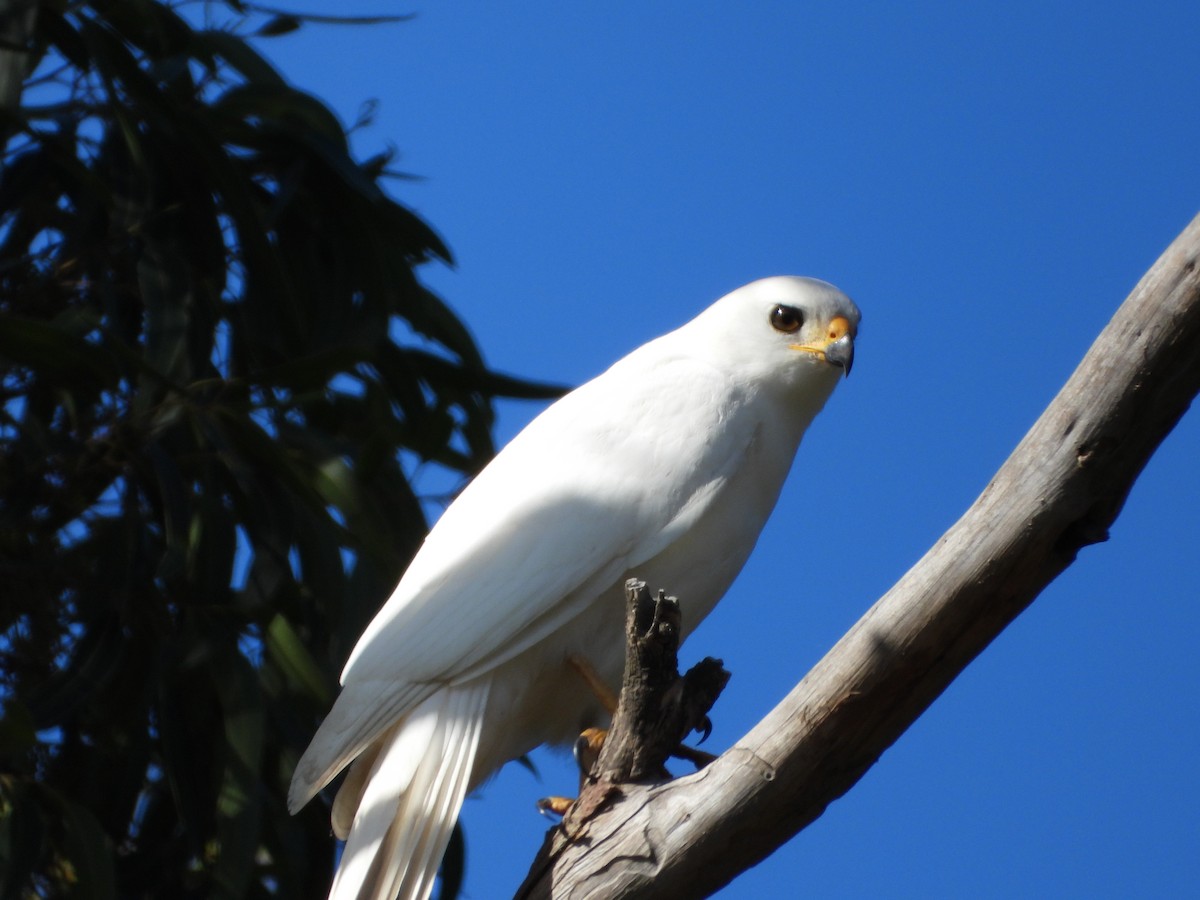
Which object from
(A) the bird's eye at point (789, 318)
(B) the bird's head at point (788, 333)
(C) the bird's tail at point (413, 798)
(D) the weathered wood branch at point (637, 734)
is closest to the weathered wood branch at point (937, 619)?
(D) the weathered wood branch at point (637, 734)

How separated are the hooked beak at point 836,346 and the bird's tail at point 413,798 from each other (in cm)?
89

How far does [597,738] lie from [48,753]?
4.69ft

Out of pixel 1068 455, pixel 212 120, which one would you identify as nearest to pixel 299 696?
pixel 212 120

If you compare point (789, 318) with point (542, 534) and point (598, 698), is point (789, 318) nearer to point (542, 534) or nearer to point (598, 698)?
point (542, 534)

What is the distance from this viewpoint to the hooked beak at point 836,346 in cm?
275

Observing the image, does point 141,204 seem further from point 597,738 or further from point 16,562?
point 597,738

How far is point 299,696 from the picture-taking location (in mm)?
3121

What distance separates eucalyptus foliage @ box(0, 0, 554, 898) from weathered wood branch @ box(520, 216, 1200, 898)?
125cm

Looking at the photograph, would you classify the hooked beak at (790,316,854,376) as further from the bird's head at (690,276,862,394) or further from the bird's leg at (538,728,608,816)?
the bird's leg at (538,728,608,816)

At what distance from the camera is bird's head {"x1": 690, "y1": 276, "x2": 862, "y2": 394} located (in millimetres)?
2760

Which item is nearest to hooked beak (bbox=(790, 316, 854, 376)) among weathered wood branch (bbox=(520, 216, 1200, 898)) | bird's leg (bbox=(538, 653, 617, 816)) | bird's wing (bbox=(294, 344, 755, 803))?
bird's wing (bbox=(294, 344, 755, 803))

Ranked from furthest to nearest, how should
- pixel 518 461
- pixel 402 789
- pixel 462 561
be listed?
pixel 518 461 < pixel 462 561 < pixel 402 789

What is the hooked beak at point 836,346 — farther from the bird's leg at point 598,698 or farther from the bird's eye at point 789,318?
the bird's leg at point 598,698

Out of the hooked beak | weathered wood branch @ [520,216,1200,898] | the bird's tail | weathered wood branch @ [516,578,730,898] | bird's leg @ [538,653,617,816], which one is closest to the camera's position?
weathered wood branch @ [520,216,1200,898]
